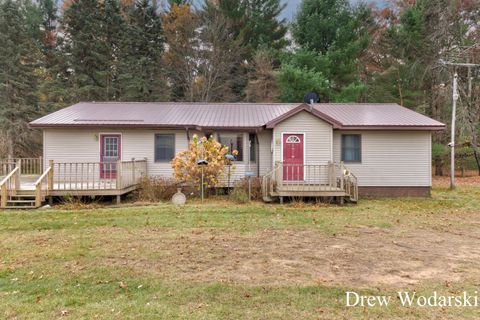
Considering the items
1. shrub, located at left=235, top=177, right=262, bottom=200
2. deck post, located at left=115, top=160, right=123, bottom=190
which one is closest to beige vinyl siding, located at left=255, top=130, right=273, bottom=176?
shrub, located at left=235, top=177, right=262, bottom=200

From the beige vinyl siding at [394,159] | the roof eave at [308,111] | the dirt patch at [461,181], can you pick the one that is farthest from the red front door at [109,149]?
the dirt patch at [461,181]

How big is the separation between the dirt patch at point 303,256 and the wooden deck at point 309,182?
3.39 meters

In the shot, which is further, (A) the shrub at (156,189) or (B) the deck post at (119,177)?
(A) the shrub at (156,189)

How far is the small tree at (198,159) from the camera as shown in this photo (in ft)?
36.0

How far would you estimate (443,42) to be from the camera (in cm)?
2033

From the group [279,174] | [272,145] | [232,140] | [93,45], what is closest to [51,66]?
[93,45]

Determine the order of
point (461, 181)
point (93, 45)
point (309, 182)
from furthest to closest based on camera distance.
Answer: point (93, 45) < point (461, 181) < point (309, 182)

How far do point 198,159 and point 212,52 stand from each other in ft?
52.8

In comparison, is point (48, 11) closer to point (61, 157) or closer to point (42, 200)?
point (61, 157)

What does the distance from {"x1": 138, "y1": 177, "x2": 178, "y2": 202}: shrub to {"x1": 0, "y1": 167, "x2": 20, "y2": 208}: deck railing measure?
12.1ft

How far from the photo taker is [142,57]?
24.8 metres

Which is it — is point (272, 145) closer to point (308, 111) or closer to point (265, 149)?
point (265, 149)

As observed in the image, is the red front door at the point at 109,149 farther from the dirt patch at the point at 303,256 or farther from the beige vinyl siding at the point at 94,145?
the dirt patch at the point at 303,256

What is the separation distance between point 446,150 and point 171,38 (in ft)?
68.3
